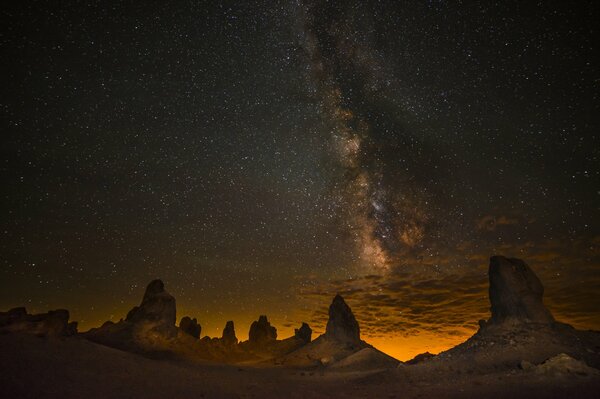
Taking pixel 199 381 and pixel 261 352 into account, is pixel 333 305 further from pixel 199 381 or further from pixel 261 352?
pixel 199 381

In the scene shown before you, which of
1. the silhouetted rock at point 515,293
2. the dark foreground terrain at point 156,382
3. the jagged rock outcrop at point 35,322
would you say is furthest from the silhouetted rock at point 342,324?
the jagged rock outcrop at point 35,322

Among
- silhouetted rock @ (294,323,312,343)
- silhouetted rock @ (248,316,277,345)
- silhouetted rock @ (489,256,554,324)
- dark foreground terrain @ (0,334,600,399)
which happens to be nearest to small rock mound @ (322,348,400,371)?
silhouetted rock @ (489,256,554,324)

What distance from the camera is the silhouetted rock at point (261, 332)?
89231 millimetres

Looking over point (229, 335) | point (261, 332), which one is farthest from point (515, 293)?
point (229, 335)

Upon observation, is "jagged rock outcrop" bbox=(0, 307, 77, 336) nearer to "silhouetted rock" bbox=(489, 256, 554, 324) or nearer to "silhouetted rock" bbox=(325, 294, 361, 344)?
"silhouetted rock" bbox=(489, 256, 554, 324)

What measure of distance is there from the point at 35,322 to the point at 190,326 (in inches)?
2449

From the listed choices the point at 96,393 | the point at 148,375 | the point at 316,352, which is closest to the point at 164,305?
the point at 316,352

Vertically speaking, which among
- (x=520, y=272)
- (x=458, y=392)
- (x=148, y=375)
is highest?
(x=520, y=272)

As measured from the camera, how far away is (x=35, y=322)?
25.1 meters

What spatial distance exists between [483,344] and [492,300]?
761 centimetres

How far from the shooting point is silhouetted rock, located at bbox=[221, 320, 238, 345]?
85.8 metres

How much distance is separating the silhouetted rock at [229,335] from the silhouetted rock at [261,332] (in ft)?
16.3

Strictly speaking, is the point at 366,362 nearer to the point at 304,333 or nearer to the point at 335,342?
the point at 335,342

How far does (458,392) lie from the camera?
1869cm
